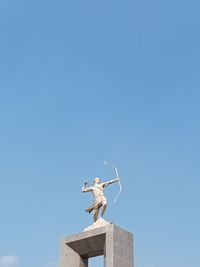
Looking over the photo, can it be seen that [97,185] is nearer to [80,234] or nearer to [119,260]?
[80,234]

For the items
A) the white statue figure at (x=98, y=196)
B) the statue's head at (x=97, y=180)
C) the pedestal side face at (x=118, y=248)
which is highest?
the statue's head at (x=97, y=180)

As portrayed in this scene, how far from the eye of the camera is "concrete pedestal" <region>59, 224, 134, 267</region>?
19.6 metres

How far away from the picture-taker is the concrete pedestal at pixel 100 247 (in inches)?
771

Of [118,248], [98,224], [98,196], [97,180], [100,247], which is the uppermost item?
[97,180]

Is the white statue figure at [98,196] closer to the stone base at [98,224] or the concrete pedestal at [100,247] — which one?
the stone base at [98,224]

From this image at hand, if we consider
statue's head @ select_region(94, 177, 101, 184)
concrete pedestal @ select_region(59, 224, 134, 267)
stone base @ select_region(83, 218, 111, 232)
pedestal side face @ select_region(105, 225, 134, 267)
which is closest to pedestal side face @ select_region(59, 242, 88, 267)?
concrete pedestal @ select_region(59, 224, 134, 267)

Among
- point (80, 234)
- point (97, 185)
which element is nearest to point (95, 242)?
point (80, 234)

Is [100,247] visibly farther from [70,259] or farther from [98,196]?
[98,196]

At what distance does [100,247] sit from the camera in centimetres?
2098

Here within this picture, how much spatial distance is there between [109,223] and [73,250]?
216cm

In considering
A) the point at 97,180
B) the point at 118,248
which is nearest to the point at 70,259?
the point at 118,248

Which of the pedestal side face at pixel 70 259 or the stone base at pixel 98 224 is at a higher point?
the stone base at pixel 98 224

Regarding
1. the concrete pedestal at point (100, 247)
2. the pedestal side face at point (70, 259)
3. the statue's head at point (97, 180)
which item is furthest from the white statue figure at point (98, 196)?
the pedestal side face at point (70, 259)

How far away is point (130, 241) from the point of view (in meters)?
20.8
